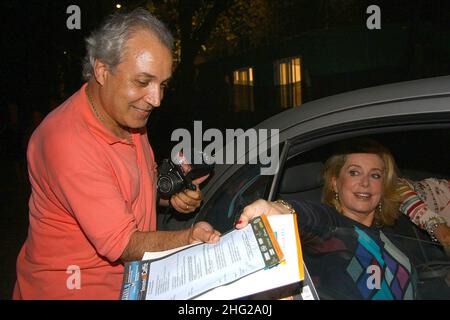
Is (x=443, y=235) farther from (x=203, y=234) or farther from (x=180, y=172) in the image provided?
(x=203, y=234)

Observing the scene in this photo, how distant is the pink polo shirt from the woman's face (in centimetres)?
100

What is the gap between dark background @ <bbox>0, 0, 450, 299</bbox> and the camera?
28.2ft

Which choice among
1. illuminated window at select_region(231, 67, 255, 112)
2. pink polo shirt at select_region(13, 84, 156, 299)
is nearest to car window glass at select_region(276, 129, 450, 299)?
pink polo shirt at select_region(13, 84, 156, 299)

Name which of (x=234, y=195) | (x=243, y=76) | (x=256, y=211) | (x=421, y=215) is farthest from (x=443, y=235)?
(x=243, y=76)

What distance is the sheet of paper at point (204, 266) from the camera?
122 centimetres

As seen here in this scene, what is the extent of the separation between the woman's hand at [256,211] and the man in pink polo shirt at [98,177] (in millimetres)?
185

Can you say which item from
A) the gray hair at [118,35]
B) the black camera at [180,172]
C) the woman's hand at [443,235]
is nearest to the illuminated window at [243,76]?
the woman's hand at [443,235]

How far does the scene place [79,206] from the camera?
5.11 feet

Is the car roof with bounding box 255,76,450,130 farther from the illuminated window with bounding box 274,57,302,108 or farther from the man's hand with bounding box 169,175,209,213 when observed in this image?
the illuminated window with bounding box 274,57,302,108

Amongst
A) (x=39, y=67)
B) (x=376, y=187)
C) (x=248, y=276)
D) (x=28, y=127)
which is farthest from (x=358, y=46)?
(x=248, y=276)

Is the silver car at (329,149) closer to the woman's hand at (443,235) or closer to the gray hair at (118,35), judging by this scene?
the woman's hand at (443,235)

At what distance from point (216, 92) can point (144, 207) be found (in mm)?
21488

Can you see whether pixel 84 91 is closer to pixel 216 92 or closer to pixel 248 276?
pixel 248 276

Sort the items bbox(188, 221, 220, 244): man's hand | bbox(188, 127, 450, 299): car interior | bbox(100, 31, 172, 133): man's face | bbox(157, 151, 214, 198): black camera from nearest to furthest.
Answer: bbox(188, 221, 220, 244): man's hand → bbox(100, 31, 172, 133): man's face → bbox(188, 127, 450, 299): car interior → bbox(157, 151, 214, 198): black camera
